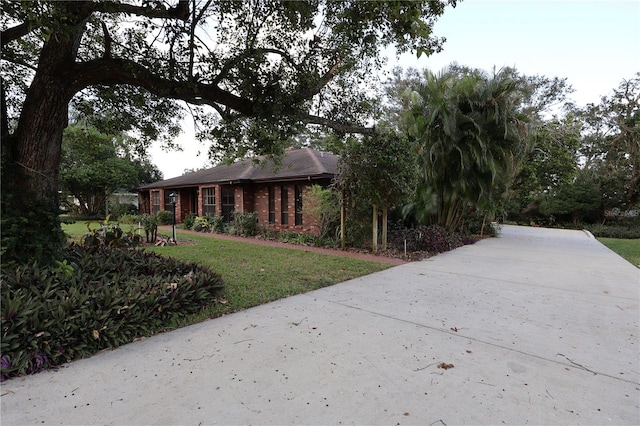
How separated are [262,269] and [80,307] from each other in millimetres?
3956

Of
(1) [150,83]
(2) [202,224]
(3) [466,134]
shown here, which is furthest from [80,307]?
(2) [202,224]

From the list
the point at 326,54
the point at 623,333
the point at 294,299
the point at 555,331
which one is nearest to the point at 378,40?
the point at 326,54

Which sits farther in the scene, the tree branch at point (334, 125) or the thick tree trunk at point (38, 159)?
the tree branch at point (334, 125)

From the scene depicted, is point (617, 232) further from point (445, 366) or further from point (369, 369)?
point (369, 369)

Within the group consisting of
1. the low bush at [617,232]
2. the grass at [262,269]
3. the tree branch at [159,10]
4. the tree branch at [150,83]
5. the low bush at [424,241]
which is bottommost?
the low bush at [617,232]

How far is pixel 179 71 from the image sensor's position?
5.36 m

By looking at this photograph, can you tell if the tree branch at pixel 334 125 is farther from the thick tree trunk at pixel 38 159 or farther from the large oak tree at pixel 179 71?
the thick tree trunk at pixel 38 159

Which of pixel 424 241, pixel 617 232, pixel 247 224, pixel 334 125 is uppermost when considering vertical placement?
pixel 334 125

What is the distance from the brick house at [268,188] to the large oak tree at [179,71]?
477 centimetres

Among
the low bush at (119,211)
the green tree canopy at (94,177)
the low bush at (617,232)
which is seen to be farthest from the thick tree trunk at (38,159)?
the low bush at (617,232)

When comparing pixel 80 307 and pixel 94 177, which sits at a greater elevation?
pixel 94 177

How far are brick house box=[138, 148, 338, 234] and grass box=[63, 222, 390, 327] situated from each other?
3.16 m

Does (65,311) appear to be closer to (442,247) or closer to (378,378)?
(378,378)

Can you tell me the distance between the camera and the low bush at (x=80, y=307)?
2.91 metres
